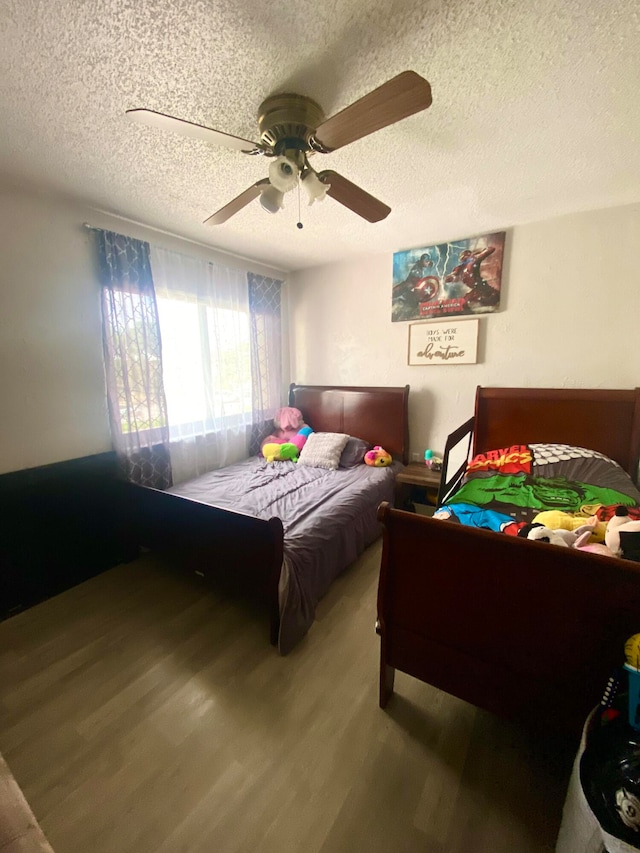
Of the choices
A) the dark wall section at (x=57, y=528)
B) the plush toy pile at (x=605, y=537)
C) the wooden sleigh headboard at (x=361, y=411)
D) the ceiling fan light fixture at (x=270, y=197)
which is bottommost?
the dark wall section at (x=57, y=528)

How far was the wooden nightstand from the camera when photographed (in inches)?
107

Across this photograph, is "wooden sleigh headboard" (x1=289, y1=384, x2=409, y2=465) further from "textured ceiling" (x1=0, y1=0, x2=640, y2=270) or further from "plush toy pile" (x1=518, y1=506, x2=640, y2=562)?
"plush toy pile" (x1=518, y1=506, x2=640, y2=562)

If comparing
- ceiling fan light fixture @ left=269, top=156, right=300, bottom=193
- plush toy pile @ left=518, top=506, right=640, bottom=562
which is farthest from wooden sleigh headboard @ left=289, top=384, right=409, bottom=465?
ceiling fan light fixture @ left=269, top=156, right=300, bottom=193

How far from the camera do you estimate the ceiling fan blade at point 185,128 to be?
1075 millimetres

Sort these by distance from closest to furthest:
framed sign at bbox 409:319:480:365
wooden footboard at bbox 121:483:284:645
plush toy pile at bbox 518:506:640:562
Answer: plush toy pile at bbox 518:506:640:562 → wooden footboard at bbox 121:483:284:645 → framed sign at bbox 409:319:480:365

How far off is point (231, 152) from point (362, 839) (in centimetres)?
265

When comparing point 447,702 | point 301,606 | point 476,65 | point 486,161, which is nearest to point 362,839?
point 447,702

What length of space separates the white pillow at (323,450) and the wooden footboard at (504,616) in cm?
167

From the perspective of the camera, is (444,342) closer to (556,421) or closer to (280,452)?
(556,421)

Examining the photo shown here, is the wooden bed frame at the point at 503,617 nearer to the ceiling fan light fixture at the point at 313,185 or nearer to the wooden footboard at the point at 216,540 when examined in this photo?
the wooden footboard at the point at 216,540

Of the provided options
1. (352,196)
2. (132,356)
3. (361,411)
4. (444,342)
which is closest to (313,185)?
(352,196)

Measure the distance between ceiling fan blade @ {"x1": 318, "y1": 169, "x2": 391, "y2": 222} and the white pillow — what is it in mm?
1830

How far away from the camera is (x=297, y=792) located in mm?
1134

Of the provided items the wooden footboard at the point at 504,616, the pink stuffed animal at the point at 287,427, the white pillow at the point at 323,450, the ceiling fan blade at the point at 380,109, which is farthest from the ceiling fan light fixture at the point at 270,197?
the pink stuffed animal at the point at 287,427
